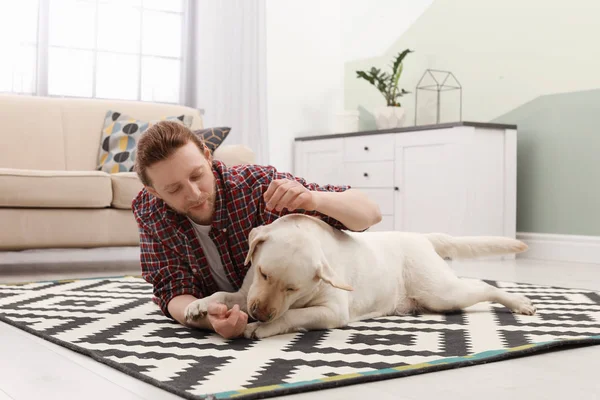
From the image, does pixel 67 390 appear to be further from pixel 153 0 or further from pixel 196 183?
pixel 153 0

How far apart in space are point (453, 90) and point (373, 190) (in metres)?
0.90

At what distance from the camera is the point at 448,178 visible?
443cm

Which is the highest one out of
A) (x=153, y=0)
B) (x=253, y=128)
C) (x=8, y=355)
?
(x=153, y=0)

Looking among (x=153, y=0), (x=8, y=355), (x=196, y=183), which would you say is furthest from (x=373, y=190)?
(x=8, y=355)

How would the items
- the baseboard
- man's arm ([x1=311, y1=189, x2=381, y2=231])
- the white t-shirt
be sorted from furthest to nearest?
the baseboard → the white t-shirt → man's arm ([x1=311, y1=189, x2=381, y2=231])

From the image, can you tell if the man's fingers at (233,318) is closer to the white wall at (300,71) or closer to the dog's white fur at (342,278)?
the dog's white fur at (342,278)

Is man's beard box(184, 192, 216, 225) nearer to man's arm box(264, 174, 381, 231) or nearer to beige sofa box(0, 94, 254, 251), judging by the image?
man's arm box(264, 174, 381, 231)

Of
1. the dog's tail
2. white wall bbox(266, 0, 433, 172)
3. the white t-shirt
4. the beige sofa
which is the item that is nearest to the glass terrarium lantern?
white wall bbox(266, 0, 433, 172)

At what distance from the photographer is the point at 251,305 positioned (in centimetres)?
162

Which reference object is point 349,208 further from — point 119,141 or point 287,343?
point 119,141

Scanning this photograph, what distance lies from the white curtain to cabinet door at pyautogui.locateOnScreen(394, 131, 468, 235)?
1.37 m

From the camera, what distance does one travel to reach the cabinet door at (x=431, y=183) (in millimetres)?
4379

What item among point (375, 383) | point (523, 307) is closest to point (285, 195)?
point (375, 383)

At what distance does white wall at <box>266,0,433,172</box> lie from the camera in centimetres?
596
